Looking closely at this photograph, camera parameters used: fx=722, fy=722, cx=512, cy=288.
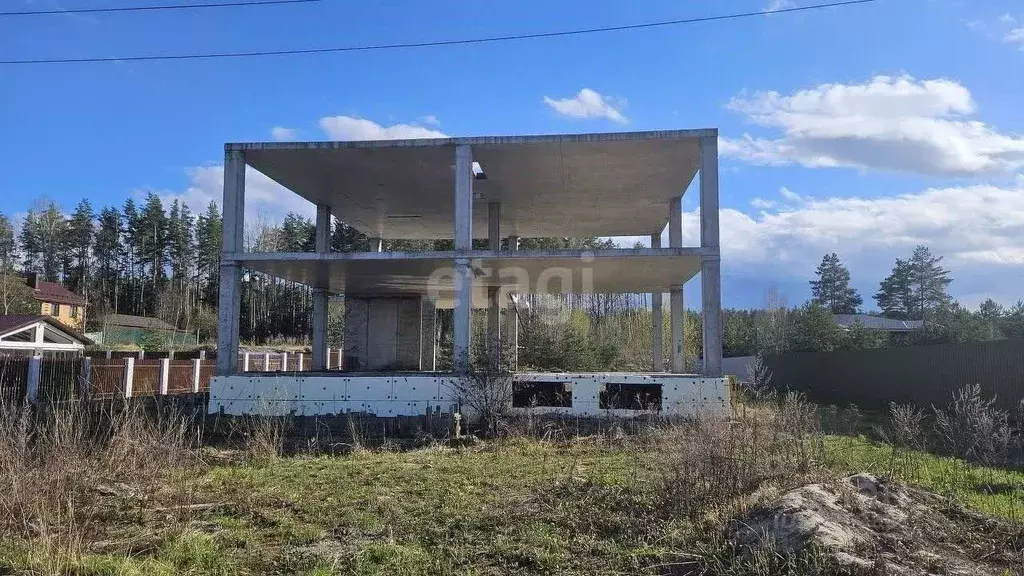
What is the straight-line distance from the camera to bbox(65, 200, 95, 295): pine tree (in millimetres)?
58156

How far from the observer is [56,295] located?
48.8 m

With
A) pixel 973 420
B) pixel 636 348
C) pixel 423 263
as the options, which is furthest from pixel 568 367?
pixel 973 420

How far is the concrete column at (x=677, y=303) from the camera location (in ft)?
68.7

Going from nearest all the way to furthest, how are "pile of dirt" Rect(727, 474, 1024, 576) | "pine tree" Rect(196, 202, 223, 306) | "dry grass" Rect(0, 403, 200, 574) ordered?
1. "pile of dirt" Rect(727, 474, 1024, 576)
2. "dry grass" Rect(0, 403, 200, 574)
3. "pine tree" Rect(196, 202, 223, 306)

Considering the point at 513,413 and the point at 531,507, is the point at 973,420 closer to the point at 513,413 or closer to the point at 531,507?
the point at 531,507

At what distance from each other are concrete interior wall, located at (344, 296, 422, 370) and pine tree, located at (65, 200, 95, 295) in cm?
4310

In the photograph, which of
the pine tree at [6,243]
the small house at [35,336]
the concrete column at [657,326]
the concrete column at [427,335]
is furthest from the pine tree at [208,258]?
the concrete column at [657,326]

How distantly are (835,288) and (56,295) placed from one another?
2569 inches

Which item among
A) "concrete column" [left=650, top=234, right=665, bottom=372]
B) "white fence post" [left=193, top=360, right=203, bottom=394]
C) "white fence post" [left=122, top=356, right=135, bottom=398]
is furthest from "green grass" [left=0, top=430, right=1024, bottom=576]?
"white fence post" [left=193, top=360, right=203, bottom=394]

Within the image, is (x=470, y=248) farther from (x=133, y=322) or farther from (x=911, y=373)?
(x=133, y=322)

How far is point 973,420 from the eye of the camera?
8016mm

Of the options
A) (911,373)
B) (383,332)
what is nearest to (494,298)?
(383,332)

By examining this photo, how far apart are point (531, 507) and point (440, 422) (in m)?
7.78

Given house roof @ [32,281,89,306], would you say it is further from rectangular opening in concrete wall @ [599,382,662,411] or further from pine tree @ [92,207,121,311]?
rectangular opening in concrete wall @ [599,382,662,411]
